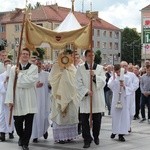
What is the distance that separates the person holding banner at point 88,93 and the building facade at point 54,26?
6608 cm

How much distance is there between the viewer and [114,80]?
37.8 feet

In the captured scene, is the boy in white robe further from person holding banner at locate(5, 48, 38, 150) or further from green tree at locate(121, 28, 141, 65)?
green tree at locate(121, 28, 141, 65)

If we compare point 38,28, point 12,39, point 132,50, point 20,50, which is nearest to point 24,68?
point 20,50

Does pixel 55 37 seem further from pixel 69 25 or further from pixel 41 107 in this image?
pixel 41 107

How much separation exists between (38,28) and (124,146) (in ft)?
10.4

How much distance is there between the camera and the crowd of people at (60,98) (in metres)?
10.1

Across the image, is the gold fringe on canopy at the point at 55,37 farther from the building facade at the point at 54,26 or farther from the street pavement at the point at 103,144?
the building facade at the point at 54,26

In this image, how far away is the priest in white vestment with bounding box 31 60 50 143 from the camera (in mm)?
11172

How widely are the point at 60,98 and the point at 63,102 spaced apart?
0.39 ft

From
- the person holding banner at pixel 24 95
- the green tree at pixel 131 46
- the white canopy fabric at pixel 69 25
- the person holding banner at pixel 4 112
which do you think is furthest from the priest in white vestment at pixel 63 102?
the green tree at pixel 131 46

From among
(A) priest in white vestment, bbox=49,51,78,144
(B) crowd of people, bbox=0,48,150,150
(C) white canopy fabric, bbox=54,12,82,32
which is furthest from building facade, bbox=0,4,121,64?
(A) priest in white vestment, bbox=49,51,78,144

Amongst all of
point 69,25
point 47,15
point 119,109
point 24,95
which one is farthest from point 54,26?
point 24,95

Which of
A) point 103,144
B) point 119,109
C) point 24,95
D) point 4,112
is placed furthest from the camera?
point 4,112

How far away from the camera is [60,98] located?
11000 millimetres
